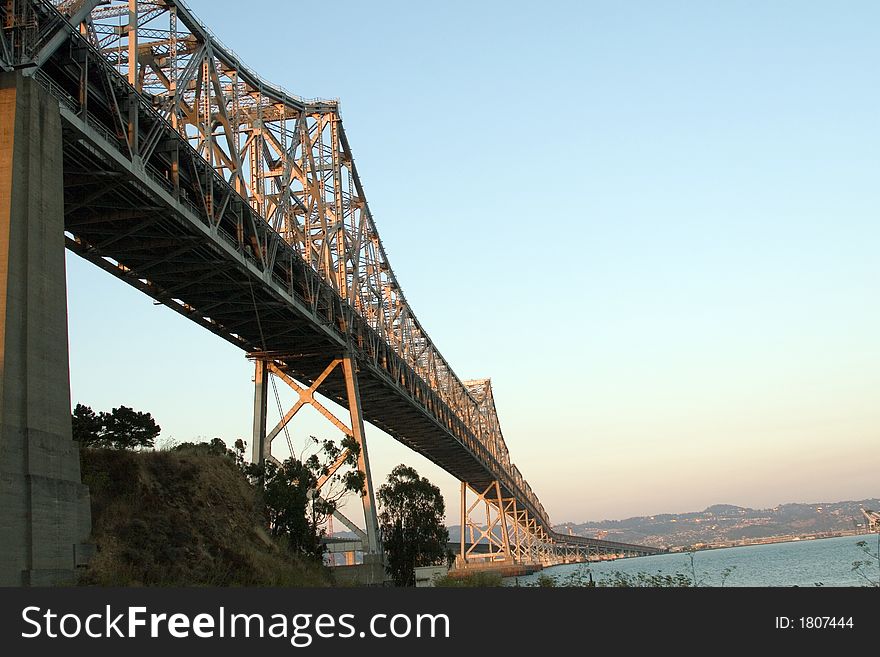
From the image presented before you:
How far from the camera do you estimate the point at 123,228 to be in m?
29.3

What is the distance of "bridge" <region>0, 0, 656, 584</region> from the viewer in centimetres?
1873

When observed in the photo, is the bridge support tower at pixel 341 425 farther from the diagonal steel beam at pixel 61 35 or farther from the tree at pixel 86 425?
the diagonal steel beam at pixel 61 35

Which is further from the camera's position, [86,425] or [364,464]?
[364,464]

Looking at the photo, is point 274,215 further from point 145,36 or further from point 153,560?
point 153,560

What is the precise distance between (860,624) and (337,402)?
149ft

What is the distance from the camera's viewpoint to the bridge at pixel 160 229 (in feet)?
61.5

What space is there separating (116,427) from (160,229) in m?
8.49

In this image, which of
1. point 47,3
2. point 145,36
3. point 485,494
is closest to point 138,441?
point 145,36

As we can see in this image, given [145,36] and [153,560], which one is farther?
[145,36]

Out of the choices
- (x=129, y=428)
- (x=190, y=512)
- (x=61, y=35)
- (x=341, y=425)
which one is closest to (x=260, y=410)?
(x=341, y=425)

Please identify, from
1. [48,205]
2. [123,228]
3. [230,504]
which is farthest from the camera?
[230,504]

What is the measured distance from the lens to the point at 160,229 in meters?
29.6

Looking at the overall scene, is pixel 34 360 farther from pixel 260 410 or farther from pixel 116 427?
pixel 260 410

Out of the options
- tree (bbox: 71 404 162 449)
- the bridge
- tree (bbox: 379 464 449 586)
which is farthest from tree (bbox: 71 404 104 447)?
tree (bbox: 379 464 449 586)
